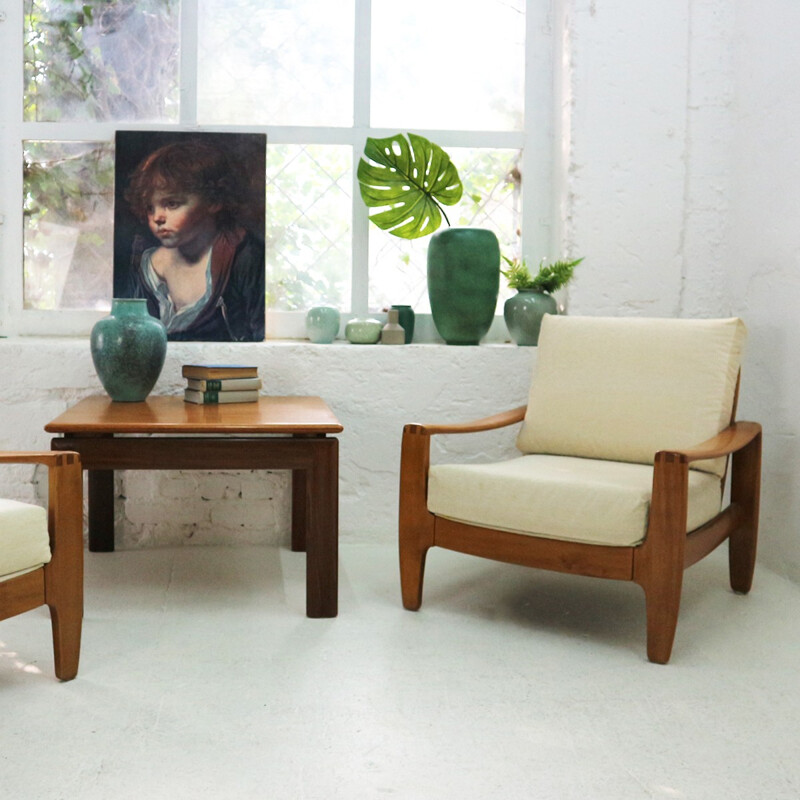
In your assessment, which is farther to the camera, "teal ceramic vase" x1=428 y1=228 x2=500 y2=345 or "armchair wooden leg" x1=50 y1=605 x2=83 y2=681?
"teal ceramic vase" x1=428 y1=228 x2=500 y2=345

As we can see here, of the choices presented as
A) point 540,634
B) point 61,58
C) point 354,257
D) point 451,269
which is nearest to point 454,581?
point 540,634

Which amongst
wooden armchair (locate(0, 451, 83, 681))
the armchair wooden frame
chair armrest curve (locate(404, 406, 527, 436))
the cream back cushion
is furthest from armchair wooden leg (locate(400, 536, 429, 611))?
wooden armchair (locate(0, 451, 83, 681))

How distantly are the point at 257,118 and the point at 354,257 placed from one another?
2.26 feet

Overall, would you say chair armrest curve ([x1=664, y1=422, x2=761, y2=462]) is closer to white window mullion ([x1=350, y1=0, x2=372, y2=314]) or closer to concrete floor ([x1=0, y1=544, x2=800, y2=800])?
concrete floor ([x1=0, y1=544, x2=800, y2=800])

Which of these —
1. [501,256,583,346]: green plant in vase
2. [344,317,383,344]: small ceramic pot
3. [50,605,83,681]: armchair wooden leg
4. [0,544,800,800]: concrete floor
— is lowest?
[0,544,800,800]: concrete floor

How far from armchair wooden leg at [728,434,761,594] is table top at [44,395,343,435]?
1.32m

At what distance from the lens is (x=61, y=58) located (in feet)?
12.2

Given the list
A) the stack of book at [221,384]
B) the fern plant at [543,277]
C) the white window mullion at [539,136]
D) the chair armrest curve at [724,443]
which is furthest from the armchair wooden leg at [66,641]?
the white window mullion at [539,136]

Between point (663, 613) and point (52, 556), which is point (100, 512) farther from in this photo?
point (663, 613)

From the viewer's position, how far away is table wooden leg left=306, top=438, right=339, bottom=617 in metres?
2.68

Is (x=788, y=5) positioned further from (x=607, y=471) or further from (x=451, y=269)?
(x=607, y=471)

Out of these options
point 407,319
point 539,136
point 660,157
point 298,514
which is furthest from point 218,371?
point 660,157

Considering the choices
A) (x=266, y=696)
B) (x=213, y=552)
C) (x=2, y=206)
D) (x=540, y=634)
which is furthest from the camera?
(x=2, y=206)

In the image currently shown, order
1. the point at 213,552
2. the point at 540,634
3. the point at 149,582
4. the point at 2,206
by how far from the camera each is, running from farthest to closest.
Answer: the point at 2,206, the point at 213,552, the point at 149,582, the point at 540,634
